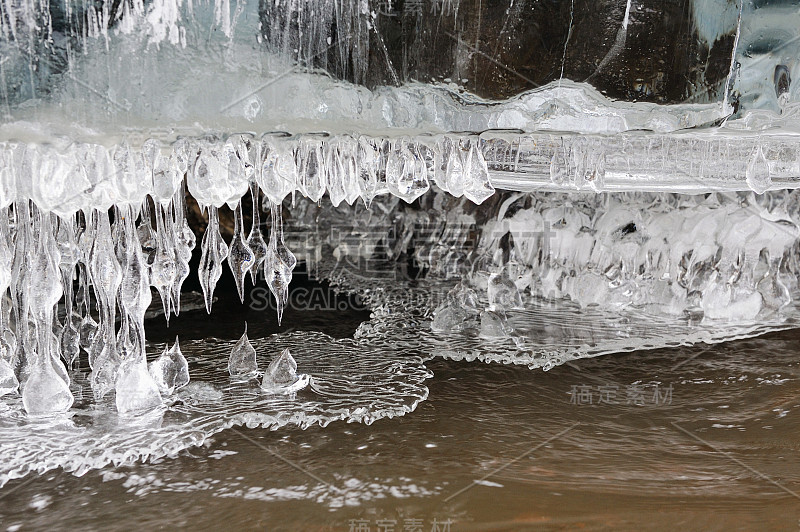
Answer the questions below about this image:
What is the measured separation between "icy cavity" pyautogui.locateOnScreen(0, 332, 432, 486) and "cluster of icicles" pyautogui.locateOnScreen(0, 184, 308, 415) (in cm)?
4

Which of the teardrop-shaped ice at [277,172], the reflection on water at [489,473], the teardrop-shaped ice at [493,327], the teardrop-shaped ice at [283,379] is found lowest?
the reflection on water at [489,473]

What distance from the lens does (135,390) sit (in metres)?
1.21

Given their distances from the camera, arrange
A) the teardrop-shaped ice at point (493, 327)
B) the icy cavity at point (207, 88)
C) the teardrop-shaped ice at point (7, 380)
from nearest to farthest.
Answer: the icy cavity at point (207, 88) → the teardrop-shaped ice at point (7, 380) → the teardrop-shaped ice at point (493, 327)

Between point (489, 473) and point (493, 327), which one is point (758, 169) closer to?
point (493, 327)

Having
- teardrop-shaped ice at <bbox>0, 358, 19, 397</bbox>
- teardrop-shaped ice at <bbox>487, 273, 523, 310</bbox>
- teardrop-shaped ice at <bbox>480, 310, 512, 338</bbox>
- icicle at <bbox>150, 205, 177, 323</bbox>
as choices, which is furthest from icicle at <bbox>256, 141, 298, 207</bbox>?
teardrop-shaped ice at <bbox>487, 273, 523, 310</bbox>

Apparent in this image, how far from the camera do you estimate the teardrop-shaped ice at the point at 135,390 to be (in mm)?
1204

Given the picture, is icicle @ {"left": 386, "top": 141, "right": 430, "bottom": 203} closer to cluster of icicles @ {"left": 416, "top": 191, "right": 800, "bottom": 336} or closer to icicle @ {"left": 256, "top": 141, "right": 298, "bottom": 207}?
icicle @ {"left": 256, "top": 141, "right": 298, "bottom": 207}

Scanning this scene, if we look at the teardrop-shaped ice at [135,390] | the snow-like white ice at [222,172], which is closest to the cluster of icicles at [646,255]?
the snow-like white ice at [222,172]

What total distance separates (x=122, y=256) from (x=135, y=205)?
11cm

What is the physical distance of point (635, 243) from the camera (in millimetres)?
2086

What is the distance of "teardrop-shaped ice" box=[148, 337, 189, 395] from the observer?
4.29 ft

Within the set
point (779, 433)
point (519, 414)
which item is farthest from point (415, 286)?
point (779, 433)

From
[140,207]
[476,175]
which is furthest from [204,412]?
[476,175]

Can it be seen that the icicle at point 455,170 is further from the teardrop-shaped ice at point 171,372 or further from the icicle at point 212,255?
the teardrop-shaped ice at point 171,372
